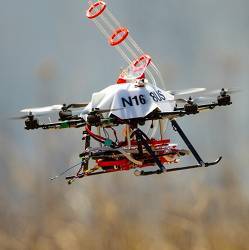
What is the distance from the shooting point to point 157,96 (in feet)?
163

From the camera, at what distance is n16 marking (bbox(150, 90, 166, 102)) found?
4931 cm

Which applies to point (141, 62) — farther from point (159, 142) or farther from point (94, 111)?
point (94, 111)

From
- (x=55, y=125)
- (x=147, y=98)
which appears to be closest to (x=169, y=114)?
(x=147, y=98)

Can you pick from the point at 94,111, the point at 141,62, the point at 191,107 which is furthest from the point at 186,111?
the point at 94,111

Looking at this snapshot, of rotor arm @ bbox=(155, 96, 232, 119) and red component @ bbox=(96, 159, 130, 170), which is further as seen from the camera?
red component @ bbox=(96, 159, 130, 170)

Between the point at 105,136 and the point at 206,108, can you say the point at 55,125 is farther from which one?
the point at 206,108

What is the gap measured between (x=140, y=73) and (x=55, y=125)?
341 centimetres

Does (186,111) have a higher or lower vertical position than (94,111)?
higher

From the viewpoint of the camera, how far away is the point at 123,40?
48.3 metres

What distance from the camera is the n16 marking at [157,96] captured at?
49.3 metres

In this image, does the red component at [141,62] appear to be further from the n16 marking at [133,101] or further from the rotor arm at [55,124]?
the rotor arm at [55,124]

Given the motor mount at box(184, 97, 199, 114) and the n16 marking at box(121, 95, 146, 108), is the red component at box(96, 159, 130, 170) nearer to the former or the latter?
the n16 marking at box(121, 95, 146, 108)

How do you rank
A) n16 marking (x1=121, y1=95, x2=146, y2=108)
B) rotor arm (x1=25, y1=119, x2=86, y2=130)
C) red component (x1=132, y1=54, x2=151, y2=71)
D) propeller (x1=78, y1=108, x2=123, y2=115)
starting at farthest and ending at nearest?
red component (x1=132, y1=54, x2=151, y2=71) < rotor arm (x1=25, y1=119, x2=86, y2=130) < n16 marking (x1=121, y1=95, x2=146, y2=108) < propeller (x1=78, y1=108, x2=123, y2=115)

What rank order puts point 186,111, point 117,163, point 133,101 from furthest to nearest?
point 117,163
point 186,111
point 133,101
